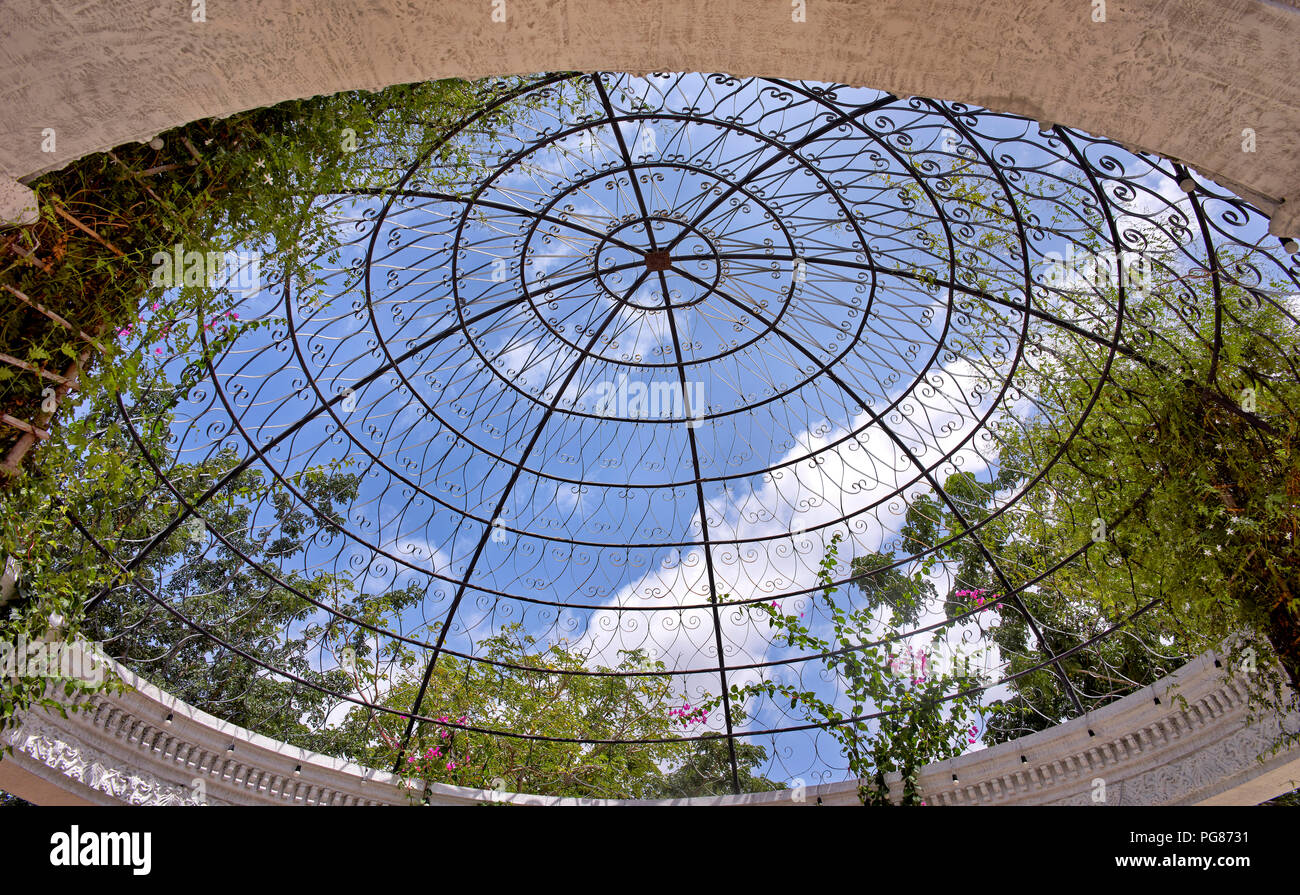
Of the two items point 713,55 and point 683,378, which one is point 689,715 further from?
point 713,55

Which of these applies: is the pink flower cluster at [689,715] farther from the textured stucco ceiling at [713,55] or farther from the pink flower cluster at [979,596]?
the textured stucco ceiling at [713,55]

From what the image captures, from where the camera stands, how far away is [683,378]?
38.5 ft

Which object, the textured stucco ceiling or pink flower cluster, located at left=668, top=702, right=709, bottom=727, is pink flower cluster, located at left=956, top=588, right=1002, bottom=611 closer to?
pink flower cluster, located at left=668, top=702, right=709, bottom=727

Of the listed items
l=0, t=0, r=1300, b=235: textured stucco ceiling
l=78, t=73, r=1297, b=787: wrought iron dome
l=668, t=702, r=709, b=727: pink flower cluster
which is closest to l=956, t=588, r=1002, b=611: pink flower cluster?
l=78, t=73, r=1297, b=787: wrought iron dome

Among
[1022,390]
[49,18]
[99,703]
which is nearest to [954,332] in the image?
[1022,390]


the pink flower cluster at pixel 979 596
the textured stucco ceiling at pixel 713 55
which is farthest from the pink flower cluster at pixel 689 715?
the textured stucco ceiling at pixel 713 55

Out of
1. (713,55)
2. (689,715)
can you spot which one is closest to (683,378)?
(689,715)

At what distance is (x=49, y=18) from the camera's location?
324 cm

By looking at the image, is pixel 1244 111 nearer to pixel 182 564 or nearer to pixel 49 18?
pixel 49 18

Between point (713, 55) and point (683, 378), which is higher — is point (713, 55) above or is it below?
below

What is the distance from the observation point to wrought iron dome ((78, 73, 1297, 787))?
8.54 metres

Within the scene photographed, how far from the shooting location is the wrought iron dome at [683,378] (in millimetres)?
8539

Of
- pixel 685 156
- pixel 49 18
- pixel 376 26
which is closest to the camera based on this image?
pixel 49 18
